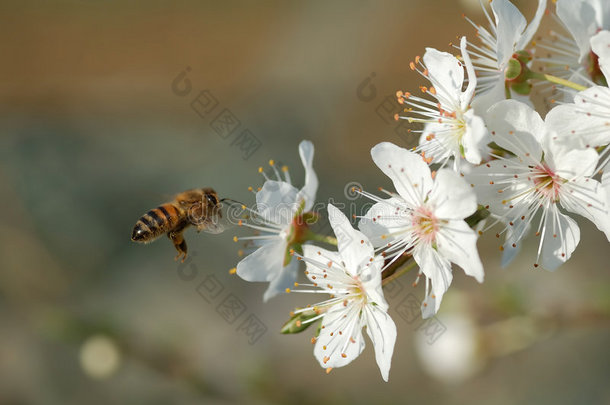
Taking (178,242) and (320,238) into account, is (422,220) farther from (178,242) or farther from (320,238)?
(178,242)

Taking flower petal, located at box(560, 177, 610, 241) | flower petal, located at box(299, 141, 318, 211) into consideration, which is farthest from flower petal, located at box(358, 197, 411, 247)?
flower petal, located at box(560, 177, 610, 241)

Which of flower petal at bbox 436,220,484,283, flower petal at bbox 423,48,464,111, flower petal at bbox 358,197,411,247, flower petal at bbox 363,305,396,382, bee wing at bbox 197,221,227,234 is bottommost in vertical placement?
flower petal at bbox 363,305,396,382

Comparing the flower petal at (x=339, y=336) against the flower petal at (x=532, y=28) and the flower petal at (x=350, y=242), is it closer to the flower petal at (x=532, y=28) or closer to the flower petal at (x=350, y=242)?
the flower petal at (x=350, y=242)

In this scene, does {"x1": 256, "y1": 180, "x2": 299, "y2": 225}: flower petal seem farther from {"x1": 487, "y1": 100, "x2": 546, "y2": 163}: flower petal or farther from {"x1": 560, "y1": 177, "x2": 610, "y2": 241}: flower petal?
{"x1": 560, "y1": 177, "x2": 610, "y2": 241}: flower petal

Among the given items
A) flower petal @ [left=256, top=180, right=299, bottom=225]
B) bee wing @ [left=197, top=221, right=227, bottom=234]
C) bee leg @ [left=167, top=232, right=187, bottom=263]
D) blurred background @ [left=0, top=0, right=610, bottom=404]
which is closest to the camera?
flower petal @ [left=256, top=180, right=299, bottom=225]

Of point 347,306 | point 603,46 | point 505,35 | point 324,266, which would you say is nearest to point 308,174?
point 324,266

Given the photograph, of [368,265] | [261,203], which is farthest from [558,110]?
[261,203]
